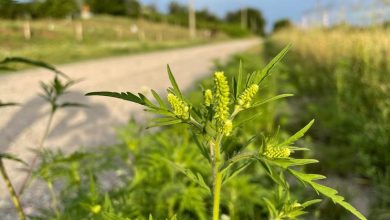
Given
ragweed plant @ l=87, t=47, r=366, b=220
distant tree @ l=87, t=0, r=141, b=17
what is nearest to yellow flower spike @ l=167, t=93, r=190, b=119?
ragweed plant @ l=87, t=47, r=366, b=220

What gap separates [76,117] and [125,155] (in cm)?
272

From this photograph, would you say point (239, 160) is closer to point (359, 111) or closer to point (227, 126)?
point (227, 126)

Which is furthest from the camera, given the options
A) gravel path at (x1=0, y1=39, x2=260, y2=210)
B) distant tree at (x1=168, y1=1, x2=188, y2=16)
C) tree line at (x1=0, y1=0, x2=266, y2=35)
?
distant tree at (x1=168, y1=1, x2=188, y2=16)

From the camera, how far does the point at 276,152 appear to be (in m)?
0.75

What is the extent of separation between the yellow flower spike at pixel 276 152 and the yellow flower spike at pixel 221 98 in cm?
10

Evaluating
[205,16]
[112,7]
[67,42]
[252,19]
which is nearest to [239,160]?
[67,42]

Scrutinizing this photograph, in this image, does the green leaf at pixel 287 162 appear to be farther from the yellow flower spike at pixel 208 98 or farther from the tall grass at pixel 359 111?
the tall grass at pixel 359 111

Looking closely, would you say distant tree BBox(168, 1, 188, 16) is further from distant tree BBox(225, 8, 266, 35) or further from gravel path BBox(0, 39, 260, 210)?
gravel path BBox(0, 39, 260, 210)

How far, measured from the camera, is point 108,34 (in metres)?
34.1

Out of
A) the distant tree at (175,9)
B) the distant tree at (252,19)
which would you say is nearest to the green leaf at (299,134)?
the distant tree at (175,9)

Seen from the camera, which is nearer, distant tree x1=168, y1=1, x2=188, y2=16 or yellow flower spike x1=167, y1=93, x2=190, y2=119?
yellow flower spike x1=167, y1=93, x2=190, y2=119

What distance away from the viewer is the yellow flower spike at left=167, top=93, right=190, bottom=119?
2.36 ft

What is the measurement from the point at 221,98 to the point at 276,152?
0.15 meters

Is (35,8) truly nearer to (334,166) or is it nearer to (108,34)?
(334,166)
